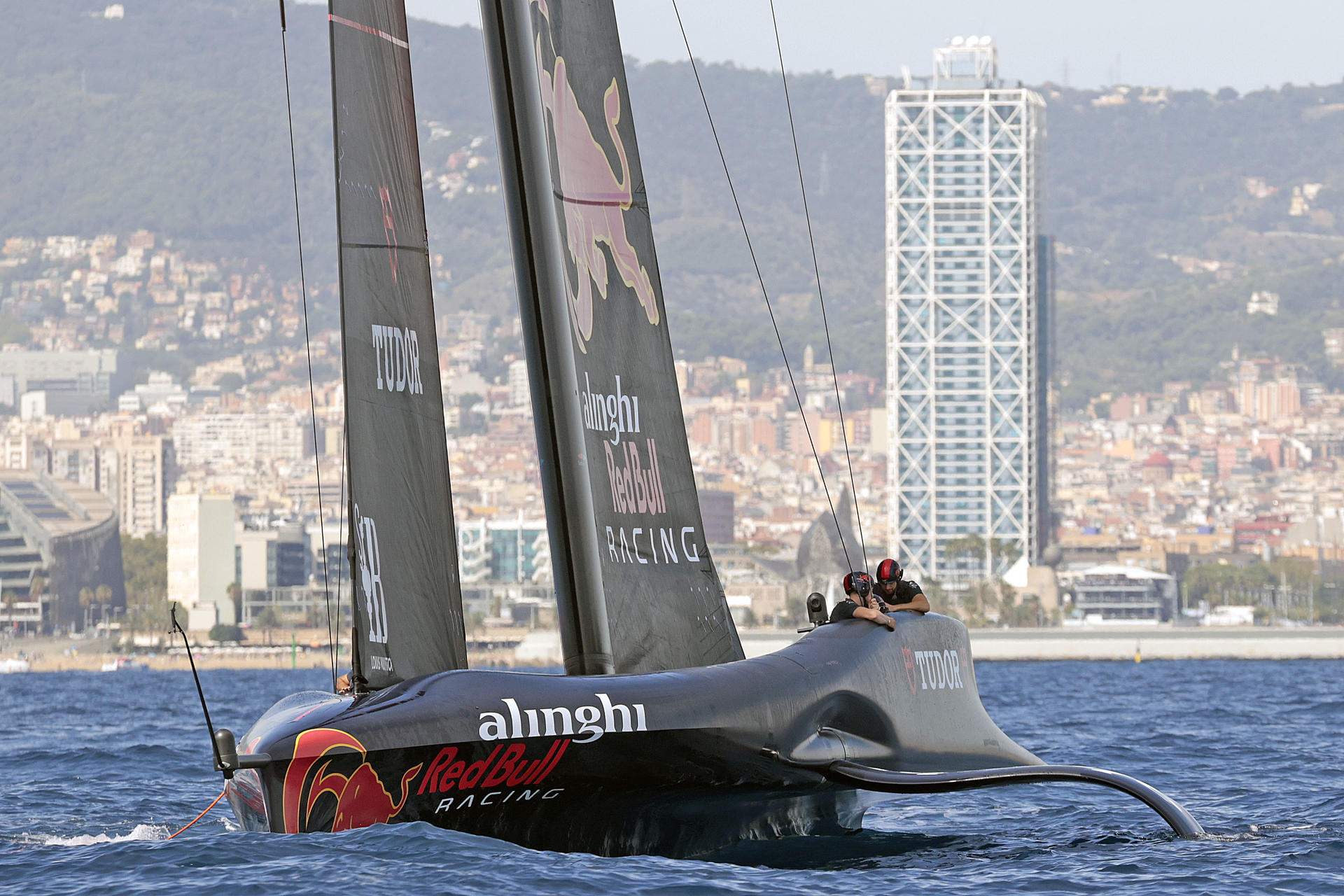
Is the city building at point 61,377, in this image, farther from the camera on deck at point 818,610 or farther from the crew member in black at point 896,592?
the camera on deck at point 818,610

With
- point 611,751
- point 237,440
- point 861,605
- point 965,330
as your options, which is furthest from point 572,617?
point 237,440

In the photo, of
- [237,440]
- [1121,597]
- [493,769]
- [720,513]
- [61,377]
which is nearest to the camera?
[493,769]

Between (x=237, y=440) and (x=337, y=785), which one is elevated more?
(x=237, y=440)

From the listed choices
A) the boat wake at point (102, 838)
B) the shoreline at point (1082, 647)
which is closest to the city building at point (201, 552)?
the shoreline at point (1082, 647)

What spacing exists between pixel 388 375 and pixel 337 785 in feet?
7.30

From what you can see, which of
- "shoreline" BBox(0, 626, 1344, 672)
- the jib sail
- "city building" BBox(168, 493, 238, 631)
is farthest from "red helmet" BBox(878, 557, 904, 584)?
"city building" BBox(168, 493, 238, 631)

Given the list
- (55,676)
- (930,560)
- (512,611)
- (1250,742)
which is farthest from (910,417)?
(1250,742)

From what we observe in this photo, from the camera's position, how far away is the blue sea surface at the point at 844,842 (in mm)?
8922

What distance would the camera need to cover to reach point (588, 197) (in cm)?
1177

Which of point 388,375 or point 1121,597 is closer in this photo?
point 388,375

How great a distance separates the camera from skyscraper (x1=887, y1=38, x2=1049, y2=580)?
4870 inches

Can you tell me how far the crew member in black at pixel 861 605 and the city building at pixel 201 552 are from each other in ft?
332

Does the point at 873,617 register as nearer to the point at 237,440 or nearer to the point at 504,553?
the point at 504,553

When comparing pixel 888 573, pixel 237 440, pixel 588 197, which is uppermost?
pixel 237 440
